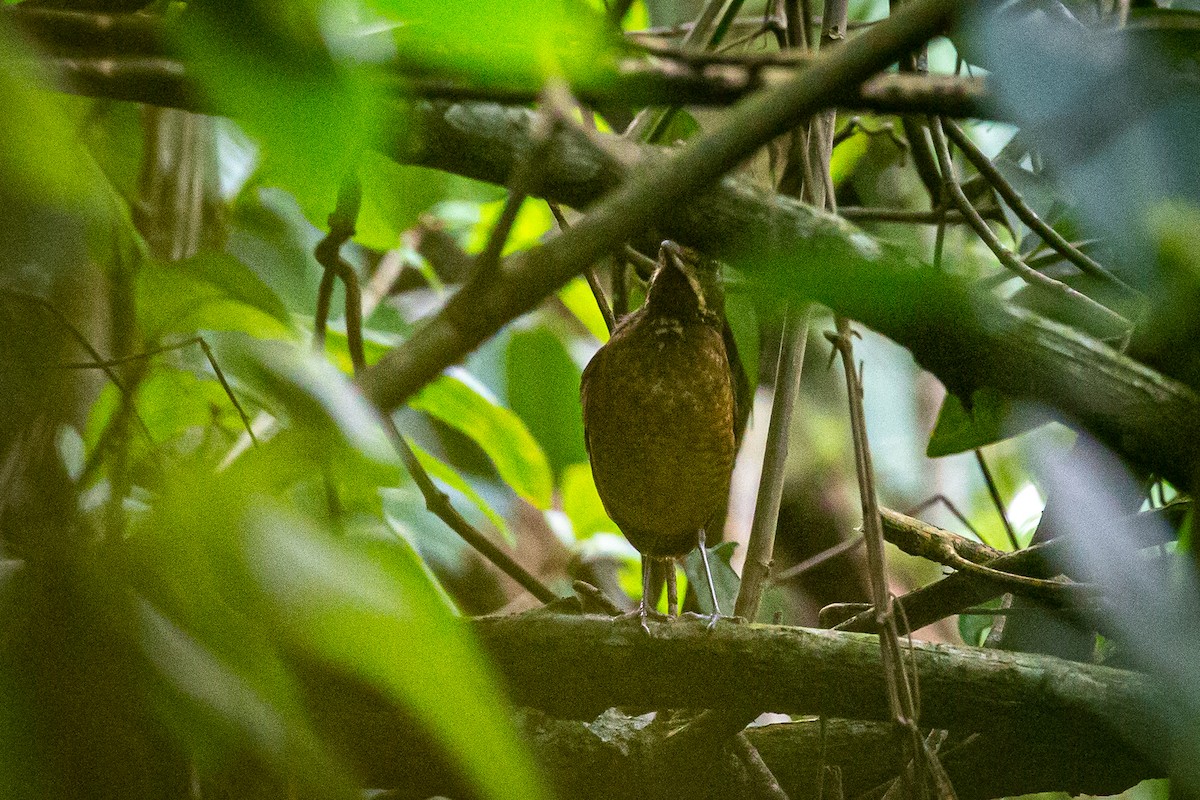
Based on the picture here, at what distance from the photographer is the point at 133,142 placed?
5.89 feet

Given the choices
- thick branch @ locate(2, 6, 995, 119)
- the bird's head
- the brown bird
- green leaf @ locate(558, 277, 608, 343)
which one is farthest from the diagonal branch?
green leaf @ locate(558, 277, 608, 343)

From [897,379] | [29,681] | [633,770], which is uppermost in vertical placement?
[29,681]

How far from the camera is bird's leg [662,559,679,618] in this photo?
7.44 feet

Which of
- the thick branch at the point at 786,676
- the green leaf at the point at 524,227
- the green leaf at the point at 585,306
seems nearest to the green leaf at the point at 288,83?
the thick branch at the point at 786,676

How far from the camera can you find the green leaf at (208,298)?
990mm

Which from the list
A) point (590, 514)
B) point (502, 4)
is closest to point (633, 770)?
point (502, 4)

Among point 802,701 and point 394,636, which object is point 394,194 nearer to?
point 802,701

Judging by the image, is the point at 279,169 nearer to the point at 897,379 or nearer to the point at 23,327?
the point at 23,327

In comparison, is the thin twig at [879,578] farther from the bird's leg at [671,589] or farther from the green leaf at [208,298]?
the bird's leg at [671,589]

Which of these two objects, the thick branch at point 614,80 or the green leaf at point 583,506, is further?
the green leaf at point 583,506

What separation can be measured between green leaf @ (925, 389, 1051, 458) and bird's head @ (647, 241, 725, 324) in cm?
61

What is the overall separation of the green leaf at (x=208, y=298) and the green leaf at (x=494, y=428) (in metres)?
1.01

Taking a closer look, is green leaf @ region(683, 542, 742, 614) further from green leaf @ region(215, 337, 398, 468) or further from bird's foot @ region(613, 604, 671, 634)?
green leaf @ region(215, 337, 398, 468)

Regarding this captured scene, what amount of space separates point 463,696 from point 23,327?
1.98 ft
